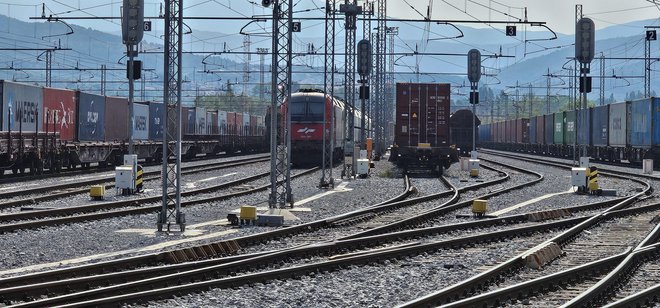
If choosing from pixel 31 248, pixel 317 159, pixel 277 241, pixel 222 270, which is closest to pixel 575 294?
pixel 222 270

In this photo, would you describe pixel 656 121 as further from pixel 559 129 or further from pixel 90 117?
pixel 90 117

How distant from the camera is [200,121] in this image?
65.2 meters

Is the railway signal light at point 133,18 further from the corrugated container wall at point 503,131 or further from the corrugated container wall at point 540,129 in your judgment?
the corrugated container wall at point 503,131

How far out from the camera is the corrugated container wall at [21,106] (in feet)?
113

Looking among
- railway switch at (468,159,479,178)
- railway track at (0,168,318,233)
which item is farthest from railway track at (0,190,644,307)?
railway switch at (468,159,479,178)

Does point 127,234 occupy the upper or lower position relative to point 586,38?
lower

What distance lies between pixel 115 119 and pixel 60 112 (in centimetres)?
907

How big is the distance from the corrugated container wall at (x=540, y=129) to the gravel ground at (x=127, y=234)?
2247 inches

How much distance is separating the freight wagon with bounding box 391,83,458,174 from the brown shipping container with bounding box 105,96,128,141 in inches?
520

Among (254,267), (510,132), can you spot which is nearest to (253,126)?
(510,132)

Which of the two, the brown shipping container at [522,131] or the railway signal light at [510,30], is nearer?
the railway signal light at [510,30]

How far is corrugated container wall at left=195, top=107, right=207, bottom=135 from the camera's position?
64312 mm

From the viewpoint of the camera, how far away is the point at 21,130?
116ft

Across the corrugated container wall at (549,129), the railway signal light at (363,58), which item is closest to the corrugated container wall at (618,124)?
the corrugated container wall at (549,129)
